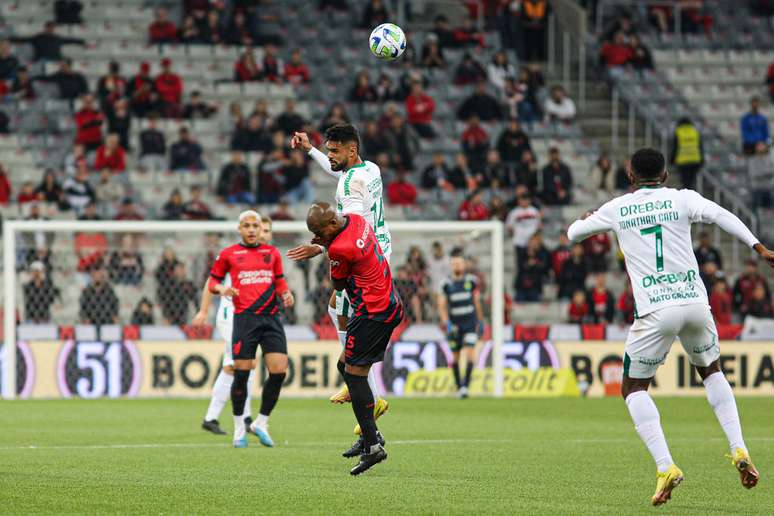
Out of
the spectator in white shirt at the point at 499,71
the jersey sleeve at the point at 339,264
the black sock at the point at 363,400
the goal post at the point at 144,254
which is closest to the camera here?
the jersey sleeve at the point at 339,264

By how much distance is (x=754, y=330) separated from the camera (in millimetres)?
23719

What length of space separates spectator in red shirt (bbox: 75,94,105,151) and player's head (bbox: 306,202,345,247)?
1702 cm

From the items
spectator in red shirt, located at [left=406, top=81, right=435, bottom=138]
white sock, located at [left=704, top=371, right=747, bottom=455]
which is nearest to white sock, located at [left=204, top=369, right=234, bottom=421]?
white sock, located at [left=704, top=371, right=747, bottom=455]

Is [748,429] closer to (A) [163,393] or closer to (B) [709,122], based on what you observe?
(A) [163,393]

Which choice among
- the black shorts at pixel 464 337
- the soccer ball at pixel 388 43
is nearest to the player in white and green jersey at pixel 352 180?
the soccer ball at pixel 388 43

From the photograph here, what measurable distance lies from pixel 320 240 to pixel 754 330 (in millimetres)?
15517

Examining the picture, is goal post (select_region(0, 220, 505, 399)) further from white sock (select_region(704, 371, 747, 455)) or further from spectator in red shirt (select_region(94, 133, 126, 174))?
white sock (select_region(704, 371, 747, 455))

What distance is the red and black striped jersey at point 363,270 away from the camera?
975 cm

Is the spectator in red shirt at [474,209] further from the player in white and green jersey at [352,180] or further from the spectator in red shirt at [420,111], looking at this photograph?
the player in white and green jersey at [352,180]

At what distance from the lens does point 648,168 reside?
887 cm

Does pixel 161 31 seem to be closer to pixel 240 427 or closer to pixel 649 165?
pixel 240 427

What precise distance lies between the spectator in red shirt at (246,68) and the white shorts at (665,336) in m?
20.3

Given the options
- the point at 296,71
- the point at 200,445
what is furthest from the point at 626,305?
the point at 200,445

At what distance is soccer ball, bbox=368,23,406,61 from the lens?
1209cm
